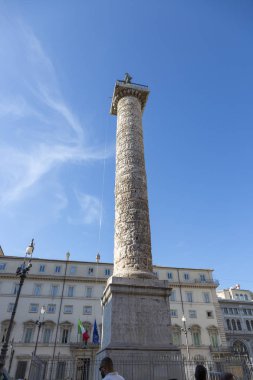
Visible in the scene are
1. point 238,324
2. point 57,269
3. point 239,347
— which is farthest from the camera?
point 238,324

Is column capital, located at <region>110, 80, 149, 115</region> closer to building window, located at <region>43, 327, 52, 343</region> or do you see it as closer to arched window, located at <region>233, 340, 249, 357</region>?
building window, located at <region>43, 327, 52, 343</region>

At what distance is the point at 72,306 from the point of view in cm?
2644

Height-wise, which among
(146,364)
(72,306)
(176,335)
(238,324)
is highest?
(238,324)

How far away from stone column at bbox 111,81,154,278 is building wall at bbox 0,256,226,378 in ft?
61.3

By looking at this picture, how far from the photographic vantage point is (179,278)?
30.6 meters

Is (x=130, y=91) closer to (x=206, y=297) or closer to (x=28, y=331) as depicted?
(x=28, y=331)

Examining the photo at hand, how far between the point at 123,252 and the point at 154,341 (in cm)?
247

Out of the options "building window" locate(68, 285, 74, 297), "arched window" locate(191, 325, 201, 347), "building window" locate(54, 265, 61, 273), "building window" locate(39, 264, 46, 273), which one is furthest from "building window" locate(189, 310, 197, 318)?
"building window" locate(39, 264, 46, 273)

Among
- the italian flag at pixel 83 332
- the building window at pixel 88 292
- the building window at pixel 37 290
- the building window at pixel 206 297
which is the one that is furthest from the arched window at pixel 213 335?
the building window at pixel 37 290

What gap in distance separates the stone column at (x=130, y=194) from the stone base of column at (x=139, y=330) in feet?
1.53

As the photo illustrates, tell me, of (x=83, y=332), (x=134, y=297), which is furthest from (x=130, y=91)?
(x=83, y=332)

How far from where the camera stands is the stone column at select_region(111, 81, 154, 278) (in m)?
8.12

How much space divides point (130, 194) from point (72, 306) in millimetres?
21028

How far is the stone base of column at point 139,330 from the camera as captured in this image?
628 centimetres
